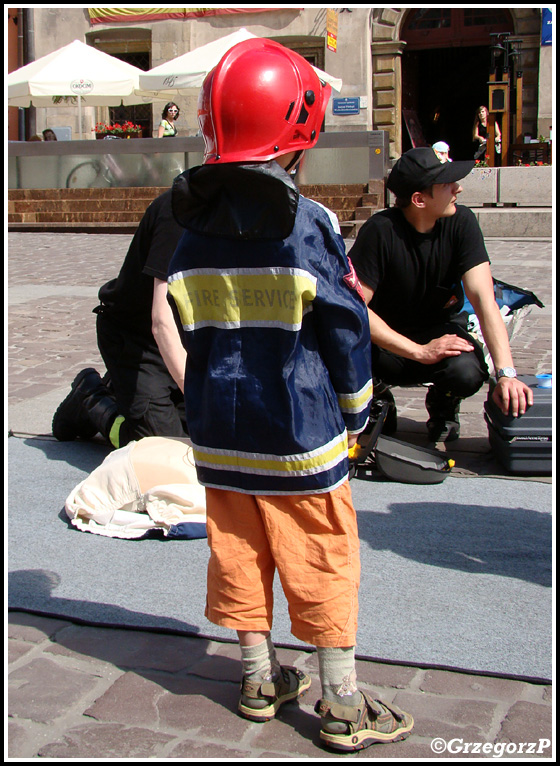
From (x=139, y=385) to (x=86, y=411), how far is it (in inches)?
17.9

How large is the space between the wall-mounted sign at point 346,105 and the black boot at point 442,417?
1875cm

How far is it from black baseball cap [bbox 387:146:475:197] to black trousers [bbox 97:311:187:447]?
144 centimetres

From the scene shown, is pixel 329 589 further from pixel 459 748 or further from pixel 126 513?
pixel 126 513

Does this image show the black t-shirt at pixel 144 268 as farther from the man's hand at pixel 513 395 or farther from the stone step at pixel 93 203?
the stone step at pixel 93 203

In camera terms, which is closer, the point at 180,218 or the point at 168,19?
the point at 180,218

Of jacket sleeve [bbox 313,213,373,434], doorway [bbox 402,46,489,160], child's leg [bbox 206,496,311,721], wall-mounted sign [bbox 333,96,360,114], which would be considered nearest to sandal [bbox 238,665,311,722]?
child's leg [bbox 206,496,311,721]

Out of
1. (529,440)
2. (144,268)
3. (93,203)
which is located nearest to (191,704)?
(144,268)

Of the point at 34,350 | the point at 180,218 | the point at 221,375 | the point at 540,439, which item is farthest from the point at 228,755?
the point at 34,350

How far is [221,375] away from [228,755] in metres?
0.92

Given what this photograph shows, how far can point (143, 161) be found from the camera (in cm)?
1630

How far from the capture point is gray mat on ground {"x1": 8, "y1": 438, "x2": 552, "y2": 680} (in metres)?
2.71

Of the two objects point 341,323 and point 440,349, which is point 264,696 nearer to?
point 341,323

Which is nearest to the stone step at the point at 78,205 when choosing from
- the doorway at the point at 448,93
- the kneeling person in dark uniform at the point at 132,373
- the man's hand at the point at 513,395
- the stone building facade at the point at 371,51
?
the stone building facade at the point at 371,51

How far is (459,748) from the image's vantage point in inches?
87.5
